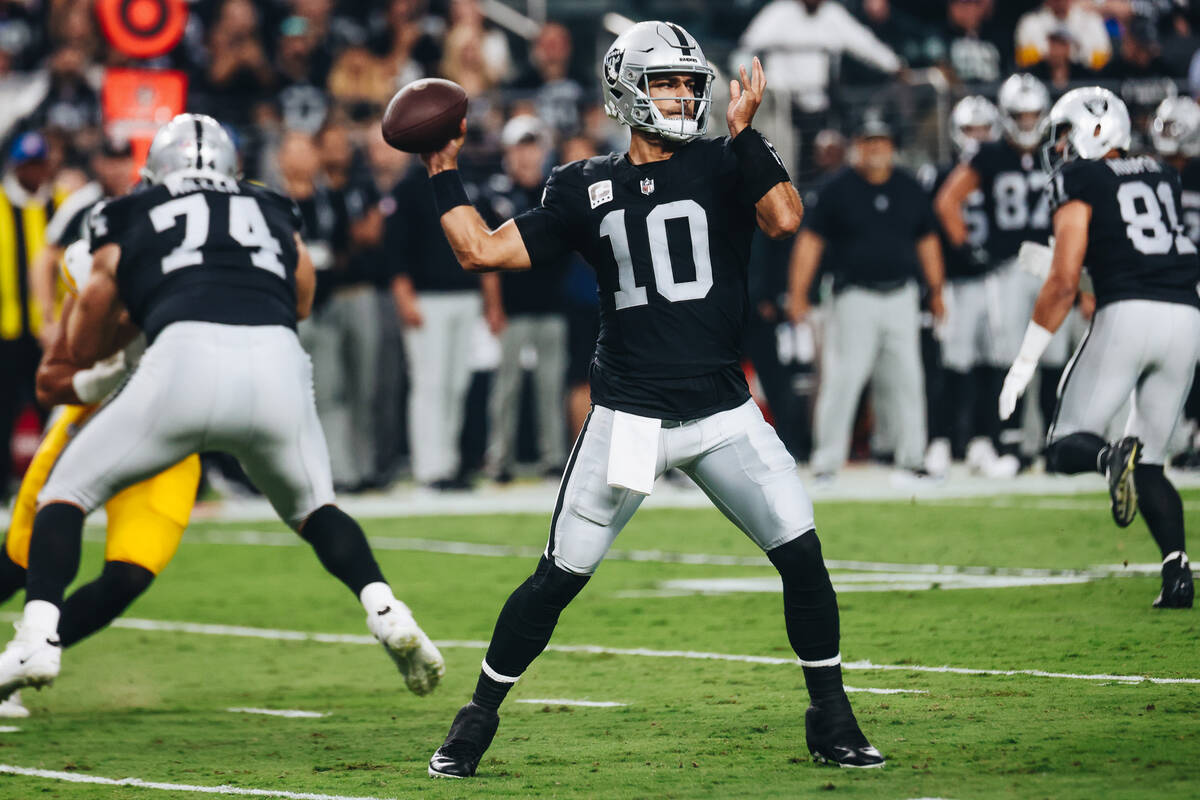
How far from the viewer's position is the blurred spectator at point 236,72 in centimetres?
1545

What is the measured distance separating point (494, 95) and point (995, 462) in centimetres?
542

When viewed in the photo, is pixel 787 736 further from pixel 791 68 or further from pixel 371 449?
pixel 791 68

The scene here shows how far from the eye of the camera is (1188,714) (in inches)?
207

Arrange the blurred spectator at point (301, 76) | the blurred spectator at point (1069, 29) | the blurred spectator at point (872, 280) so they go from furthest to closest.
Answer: the blurred spectator at point (1069, 29), the blurred spectator at point (301, 76), the blurred spectator at point (872, 280)

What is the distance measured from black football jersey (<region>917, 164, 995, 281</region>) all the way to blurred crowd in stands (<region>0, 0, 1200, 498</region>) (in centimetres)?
142

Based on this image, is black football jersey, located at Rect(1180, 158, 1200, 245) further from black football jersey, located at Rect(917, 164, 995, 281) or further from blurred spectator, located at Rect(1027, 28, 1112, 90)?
blurred spectator, located at Rect(1027, 28, 1112, 90)

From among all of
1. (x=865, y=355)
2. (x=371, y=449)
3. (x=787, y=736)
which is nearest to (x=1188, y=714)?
(x=787, y=736)

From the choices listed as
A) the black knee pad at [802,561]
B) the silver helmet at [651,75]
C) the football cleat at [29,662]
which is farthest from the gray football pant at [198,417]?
the black knee pad at [802,561]

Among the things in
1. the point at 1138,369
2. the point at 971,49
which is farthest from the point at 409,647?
the point at 971,49

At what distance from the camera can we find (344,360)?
13469mm

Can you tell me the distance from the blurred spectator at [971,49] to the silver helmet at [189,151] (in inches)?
444

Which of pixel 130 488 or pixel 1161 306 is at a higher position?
pixel 1161 306

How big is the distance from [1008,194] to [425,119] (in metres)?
8.06

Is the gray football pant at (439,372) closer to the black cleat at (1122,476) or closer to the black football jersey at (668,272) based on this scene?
the black cleat at (1122,476)
